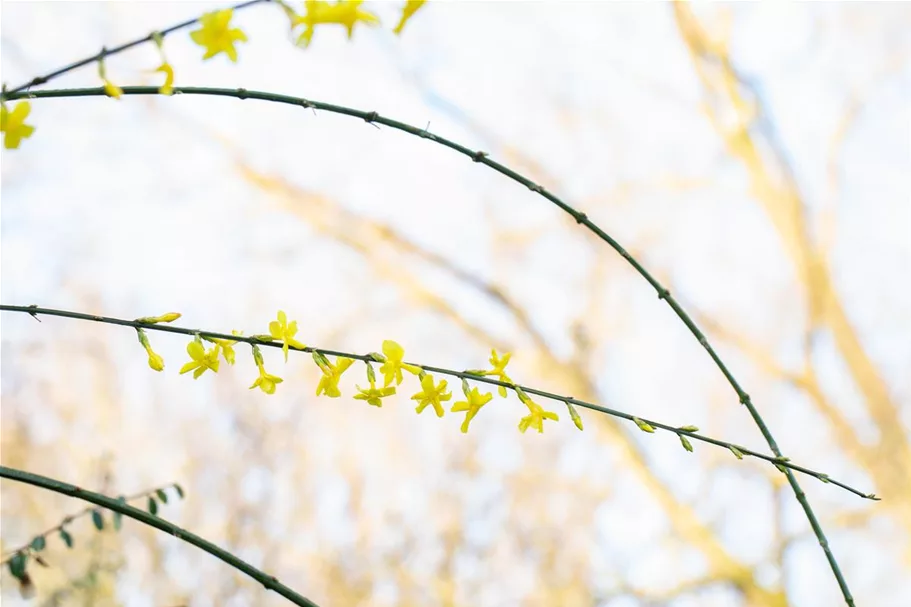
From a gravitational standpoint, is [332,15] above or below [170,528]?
above

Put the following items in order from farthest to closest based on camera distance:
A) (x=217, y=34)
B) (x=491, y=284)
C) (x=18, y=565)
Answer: (x=491, y=284) → (x=18, y=565) → (x=217, y=34)

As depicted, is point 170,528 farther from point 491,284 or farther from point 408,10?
point 491,284

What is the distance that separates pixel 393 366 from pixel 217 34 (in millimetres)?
152

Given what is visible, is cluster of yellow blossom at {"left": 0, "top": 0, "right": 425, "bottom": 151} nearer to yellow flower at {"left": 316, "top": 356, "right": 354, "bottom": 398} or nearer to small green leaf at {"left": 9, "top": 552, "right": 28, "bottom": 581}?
yellow flower at {"left": 316, "top": 356, "right": 354, "bottom": 398}

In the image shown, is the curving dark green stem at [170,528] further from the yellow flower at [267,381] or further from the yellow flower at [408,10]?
the yellow flower at [408,10]

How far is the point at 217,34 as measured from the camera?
0.28m

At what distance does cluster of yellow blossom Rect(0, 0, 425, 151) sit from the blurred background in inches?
43.5

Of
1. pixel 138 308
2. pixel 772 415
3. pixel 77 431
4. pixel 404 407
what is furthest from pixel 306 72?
pixel 772 415

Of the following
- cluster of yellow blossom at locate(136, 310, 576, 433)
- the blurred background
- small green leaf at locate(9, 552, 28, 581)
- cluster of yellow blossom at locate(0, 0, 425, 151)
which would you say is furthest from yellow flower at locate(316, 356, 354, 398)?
the blurred background

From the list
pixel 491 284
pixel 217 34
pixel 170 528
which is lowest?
pixel 170 528

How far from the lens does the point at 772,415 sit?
66.1 inches

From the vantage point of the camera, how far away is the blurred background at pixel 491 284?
4.56 feet

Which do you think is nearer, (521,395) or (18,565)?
(521,395)

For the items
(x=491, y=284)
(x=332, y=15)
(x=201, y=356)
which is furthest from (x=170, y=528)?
(x=491, y=284)
